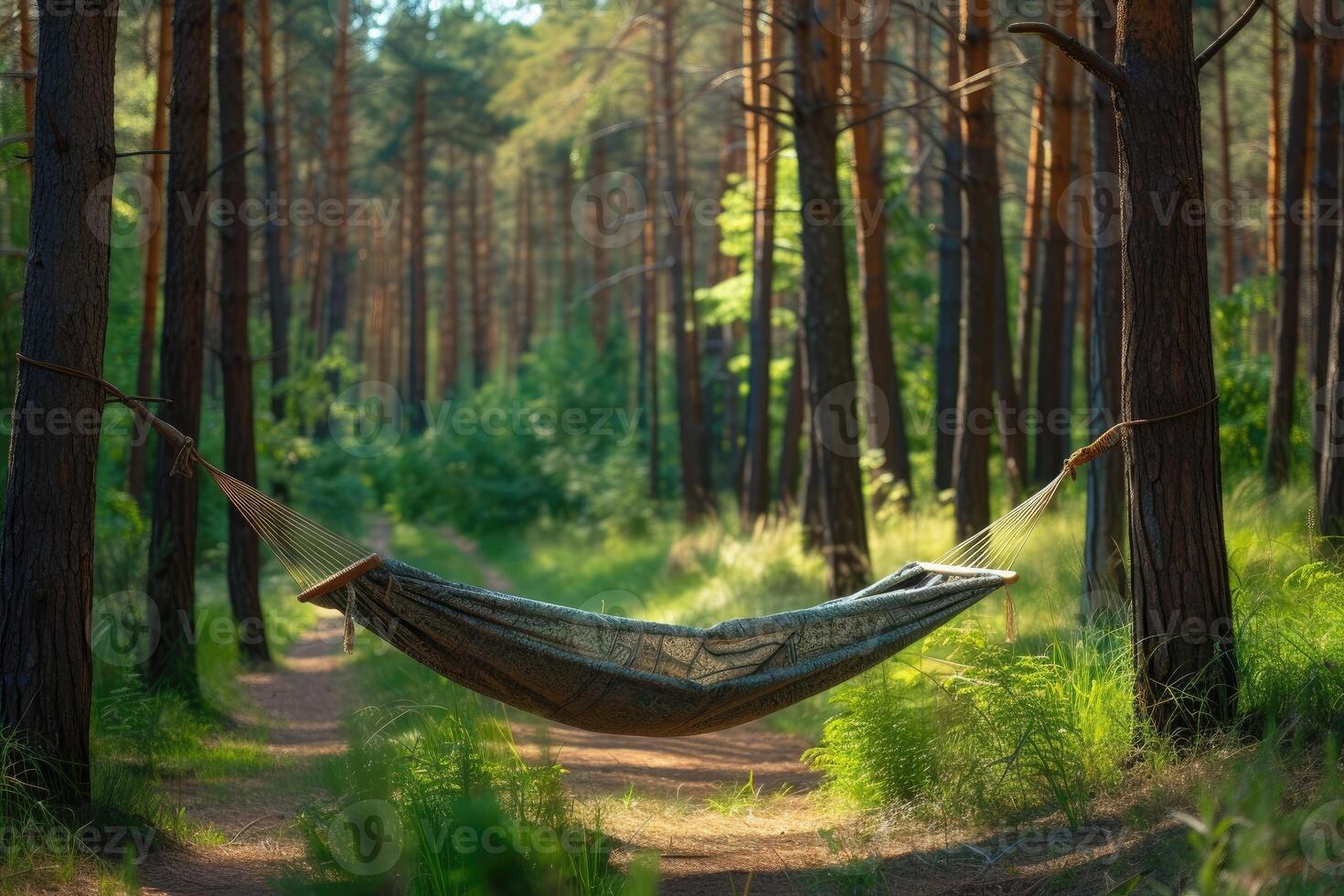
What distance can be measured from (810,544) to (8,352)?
22.4 ft

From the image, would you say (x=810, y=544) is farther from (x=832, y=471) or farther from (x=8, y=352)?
(x=8, y=352)

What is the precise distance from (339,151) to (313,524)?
809 inches

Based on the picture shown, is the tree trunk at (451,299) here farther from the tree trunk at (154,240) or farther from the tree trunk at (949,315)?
the tree trunk at (154,240)

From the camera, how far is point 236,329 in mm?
9789

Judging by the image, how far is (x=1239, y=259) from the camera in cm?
2888

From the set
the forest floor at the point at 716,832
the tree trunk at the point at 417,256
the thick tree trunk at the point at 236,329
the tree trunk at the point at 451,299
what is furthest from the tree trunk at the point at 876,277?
the tree trunk at the point at 451,299

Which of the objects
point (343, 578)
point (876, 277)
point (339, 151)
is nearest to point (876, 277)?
point (876, 277)

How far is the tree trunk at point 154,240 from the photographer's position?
10.8m

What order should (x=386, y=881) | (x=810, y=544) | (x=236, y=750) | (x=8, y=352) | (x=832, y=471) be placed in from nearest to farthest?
(x=386, y=881) → (x=236, y=750) → (x=8, y=352) → (x=832, y=471) → (x=810, y=544)

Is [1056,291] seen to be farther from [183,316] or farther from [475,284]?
[475,284]

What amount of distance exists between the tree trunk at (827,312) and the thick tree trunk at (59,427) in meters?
5.05

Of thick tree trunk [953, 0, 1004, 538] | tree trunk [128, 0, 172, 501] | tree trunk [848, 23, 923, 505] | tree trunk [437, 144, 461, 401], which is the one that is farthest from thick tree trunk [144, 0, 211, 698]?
tree trunk [437, 144, 461, 401]

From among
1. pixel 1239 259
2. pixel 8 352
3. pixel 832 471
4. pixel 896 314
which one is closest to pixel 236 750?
pixel 8 352

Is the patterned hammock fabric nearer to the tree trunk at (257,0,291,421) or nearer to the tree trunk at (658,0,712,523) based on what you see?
the tree trunk at (257,0,291,421)
